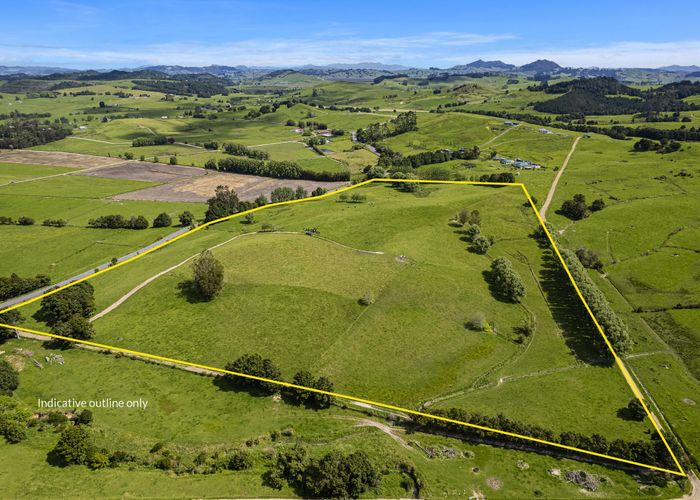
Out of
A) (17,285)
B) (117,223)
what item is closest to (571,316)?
(17,285)

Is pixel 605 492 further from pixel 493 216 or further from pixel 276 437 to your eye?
pixel 493 216

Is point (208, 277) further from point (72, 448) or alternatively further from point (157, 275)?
point (72, 448)

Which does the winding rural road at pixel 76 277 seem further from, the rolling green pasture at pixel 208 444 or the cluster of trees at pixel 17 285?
the rolling green pasture at pixel 208 444

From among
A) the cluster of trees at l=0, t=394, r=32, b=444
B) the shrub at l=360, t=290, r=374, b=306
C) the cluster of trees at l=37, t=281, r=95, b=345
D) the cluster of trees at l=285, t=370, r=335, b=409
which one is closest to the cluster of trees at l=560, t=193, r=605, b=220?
the shrub at l=360, t=290, r=374, b=306

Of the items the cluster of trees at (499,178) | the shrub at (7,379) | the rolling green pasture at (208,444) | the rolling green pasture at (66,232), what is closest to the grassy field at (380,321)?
the rolling green pasture at (208,444)

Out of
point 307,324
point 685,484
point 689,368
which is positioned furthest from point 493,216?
point 685,484
